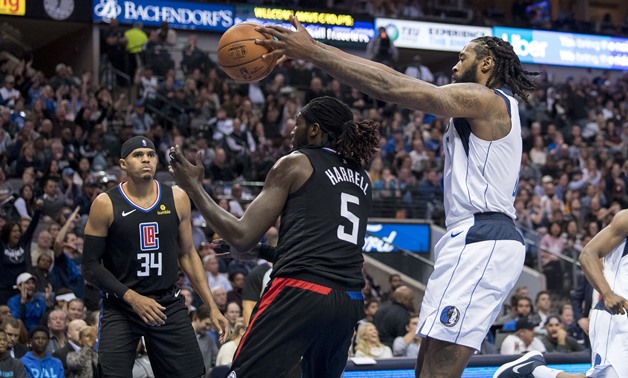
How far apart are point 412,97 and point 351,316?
1098 mm

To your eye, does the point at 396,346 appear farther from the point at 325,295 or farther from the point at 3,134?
the point at 3,134

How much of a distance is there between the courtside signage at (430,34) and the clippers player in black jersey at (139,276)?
60.7 ft

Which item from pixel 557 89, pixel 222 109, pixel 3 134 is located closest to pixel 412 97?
pixel 3 134

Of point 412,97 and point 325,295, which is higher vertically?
point 412,97

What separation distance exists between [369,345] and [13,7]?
1293cm

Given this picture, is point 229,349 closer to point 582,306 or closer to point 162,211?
point 162,211

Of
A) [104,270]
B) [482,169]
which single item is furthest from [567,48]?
[482,169]

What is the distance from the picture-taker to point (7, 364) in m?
8.01

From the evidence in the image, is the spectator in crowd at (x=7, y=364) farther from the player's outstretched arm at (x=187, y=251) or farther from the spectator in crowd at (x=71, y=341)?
the player's outstretched arm at (x=187, y=251)

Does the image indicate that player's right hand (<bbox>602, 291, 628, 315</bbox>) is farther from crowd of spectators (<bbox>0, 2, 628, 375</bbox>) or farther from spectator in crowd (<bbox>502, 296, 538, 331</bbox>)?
spectator in crowd (<bbox>502, 296, 538, 331</bbox>)

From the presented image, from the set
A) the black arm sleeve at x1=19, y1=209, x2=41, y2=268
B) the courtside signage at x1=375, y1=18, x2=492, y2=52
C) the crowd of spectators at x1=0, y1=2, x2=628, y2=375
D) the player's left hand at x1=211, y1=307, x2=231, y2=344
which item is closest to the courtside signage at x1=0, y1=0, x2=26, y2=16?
the crowd of spectators at x1=0, y1=2, x2=628, y2=375

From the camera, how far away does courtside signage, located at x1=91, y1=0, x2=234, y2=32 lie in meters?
20.8

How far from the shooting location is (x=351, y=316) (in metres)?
4.52

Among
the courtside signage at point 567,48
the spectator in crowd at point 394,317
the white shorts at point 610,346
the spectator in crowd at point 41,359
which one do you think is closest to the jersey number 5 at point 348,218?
the white shorts at point 610,346
